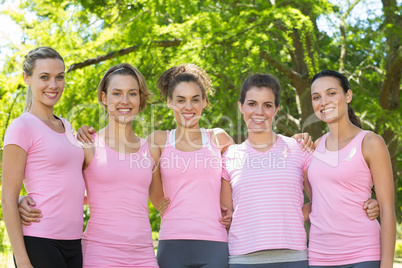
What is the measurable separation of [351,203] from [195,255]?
1128 mm

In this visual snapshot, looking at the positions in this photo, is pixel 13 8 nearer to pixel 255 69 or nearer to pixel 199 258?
pixel 255 69

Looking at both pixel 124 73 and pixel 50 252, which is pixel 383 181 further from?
pixel 50 252

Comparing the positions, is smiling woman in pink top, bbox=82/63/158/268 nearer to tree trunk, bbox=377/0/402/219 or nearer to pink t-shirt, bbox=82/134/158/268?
pink t-shirt, bbox=82/134/158/268

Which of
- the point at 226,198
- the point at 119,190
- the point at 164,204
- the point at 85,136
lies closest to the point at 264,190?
the point at 226,198

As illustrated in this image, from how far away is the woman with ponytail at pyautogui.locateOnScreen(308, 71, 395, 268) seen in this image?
127 inches

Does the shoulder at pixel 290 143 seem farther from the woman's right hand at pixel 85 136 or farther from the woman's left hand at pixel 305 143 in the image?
the woman's right hand at pixel 85 136

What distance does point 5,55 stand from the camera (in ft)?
31.9

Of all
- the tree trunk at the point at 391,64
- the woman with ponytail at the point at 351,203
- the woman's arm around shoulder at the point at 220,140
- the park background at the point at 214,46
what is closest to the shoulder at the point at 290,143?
the woman with ponytail at the point at 351,203

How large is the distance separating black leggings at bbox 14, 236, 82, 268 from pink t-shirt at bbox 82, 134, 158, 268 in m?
0.13

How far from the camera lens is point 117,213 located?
3.36m

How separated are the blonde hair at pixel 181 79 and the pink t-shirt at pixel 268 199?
69 cm

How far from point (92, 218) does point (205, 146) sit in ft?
3.35

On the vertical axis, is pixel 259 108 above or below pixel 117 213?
above

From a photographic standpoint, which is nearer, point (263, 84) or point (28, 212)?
point (28, 212)
